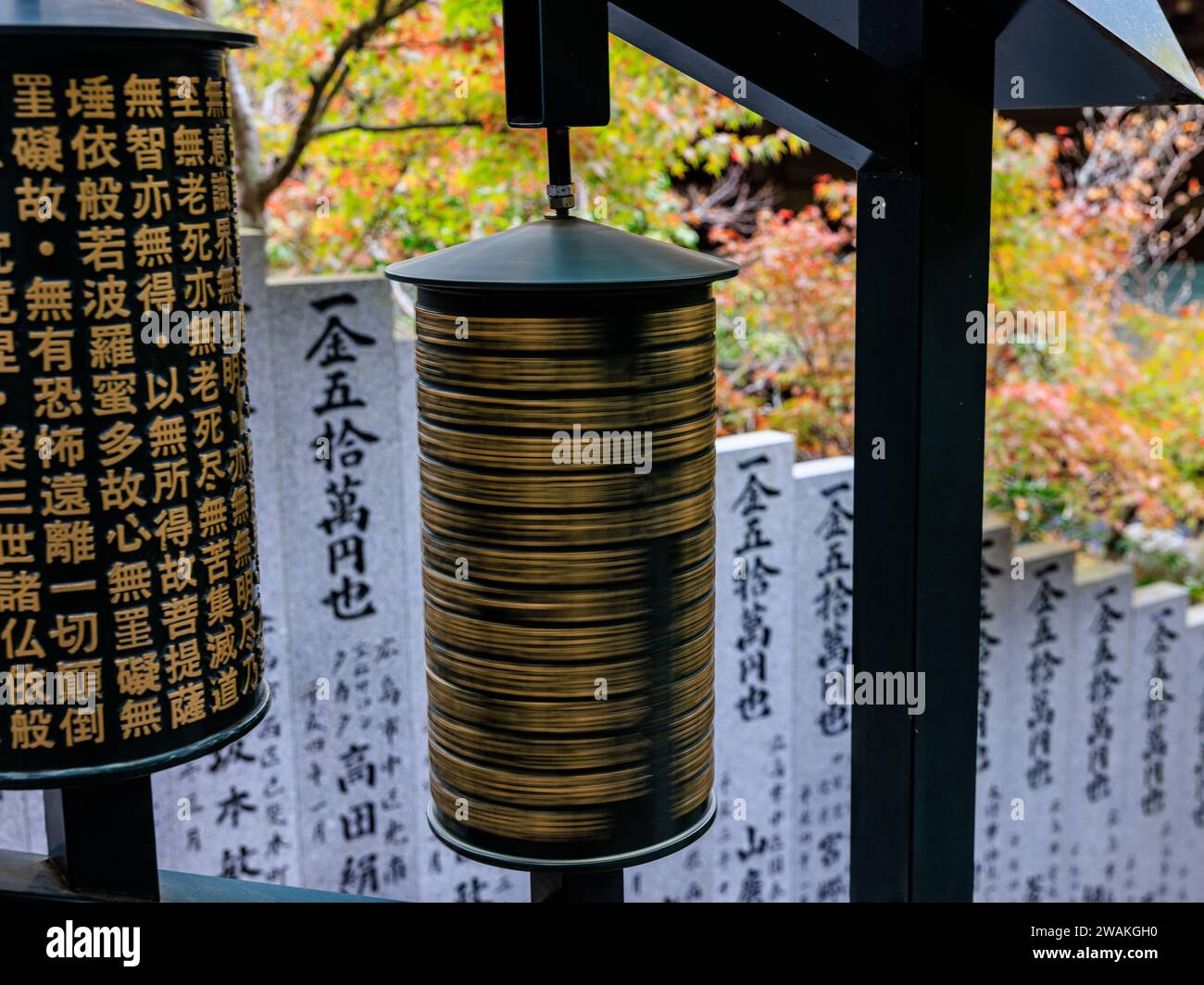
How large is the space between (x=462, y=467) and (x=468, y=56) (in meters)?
4.97

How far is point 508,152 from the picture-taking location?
21.2 ft

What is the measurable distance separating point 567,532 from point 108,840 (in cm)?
87

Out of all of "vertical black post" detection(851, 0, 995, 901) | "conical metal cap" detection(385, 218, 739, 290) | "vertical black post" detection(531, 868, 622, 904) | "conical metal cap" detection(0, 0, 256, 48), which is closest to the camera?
"conical metal cap" detection(0, 0, 256, 48)

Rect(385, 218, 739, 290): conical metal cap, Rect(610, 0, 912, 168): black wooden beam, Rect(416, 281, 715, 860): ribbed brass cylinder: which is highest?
Rect(610, 0, 912, 168): black wooden beam

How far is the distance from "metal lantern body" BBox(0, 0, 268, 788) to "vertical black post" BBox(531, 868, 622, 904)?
569mm

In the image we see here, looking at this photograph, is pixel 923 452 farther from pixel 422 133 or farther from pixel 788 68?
pixel 422 133

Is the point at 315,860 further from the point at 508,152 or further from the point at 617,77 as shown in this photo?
the point at 617,77

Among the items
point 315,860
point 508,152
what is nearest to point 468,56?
point 508,152

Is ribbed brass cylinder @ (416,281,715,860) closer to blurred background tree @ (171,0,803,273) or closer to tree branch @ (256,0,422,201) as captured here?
blurred background tree @ (171,0,803,273)

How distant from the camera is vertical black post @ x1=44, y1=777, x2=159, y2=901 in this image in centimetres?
204

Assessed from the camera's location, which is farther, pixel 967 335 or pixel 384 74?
pixel 384 74

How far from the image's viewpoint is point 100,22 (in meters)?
1.69

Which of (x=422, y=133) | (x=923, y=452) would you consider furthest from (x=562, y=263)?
(x=422, y=133)

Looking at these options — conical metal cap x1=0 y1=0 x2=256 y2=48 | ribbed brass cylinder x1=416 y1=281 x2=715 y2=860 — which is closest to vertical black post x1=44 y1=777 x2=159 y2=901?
ribbed brass cylinder x1=416 y1=281 x2=715 y2=860
